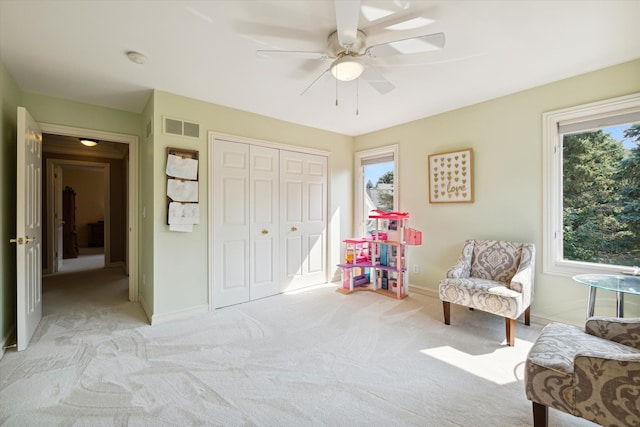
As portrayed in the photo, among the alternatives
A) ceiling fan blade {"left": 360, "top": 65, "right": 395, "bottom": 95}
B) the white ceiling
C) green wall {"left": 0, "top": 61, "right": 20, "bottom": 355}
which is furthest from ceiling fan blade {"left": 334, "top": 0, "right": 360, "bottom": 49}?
green wall {"left": 0, "top": 61, "right": 20, "bottom": 355}

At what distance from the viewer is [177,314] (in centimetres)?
314

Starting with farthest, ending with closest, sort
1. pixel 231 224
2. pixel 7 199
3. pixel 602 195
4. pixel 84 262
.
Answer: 1. pixel 84 262
2. pixel 231 224
3. pixel 602 195
4. pixel 7 199

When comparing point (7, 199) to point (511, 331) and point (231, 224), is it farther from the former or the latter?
point (511, 331)

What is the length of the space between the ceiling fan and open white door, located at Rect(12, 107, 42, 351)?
2.22m

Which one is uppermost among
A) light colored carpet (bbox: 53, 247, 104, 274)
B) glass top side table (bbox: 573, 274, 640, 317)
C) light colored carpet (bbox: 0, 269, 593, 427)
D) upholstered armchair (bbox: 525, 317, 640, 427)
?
glass top side table (bbox: 573, 274, 640, 317)

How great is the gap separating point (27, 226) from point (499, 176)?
15.6ft

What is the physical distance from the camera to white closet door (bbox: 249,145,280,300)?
3.79 m

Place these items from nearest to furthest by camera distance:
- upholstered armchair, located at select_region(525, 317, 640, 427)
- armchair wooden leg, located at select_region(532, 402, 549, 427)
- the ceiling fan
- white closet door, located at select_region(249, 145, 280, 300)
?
upholstered armchair, located at select_region(525, 317, 640, 427) < armchair wooden leg, located at select_region(532, 402, 549, 427) < the ceiling fan < white closet door, located at select_region(249, 145, 280, 300)

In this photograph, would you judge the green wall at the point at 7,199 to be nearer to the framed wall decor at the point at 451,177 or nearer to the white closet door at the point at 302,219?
the white closet door at the point at 302,219

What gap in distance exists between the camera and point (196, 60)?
2426 mm

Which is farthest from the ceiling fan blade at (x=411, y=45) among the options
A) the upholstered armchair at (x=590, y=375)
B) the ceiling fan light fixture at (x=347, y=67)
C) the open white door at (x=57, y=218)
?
the open white door at (x=57, y=218)

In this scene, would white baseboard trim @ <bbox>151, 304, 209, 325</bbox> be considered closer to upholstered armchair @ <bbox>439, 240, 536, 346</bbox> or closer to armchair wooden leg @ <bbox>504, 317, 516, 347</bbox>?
upholstered armchair @ <bbox>439, 240, 536, 346</bbox>

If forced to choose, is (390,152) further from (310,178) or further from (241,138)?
(241,138)

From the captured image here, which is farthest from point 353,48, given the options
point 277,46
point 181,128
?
point 181,128
